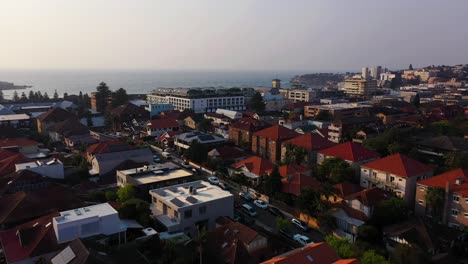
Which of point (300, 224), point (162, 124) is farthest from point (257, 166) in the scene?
point (162, 124)

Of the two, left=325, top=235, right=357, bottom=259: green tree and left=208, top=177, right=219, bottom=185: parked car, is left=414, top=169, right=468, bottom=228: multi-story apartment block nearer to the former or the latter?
left=325, top=235, right=357, bottom=259: green tree

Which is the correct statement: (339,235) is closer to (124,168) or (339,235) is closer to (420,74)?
(124,168)

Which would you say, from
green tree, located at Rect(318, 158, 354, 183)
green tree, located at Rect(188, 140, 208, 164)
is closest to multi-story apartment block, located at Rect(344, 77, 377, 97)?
green tree, located at Rect(188, 140, 208, 164)

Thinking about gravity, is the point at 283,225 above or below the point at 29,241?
below

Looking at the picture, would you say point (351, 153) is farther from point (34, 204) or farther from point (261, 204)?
point (34, 204)

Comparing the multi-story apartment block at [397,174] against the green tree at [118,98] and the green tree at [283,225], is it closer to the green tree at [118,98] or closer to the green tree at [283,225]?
the green tree at [283,225]

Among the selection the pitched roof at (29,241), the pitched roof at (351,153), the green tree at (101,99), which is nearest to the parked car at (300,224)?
the pitched roof at (351,153)
